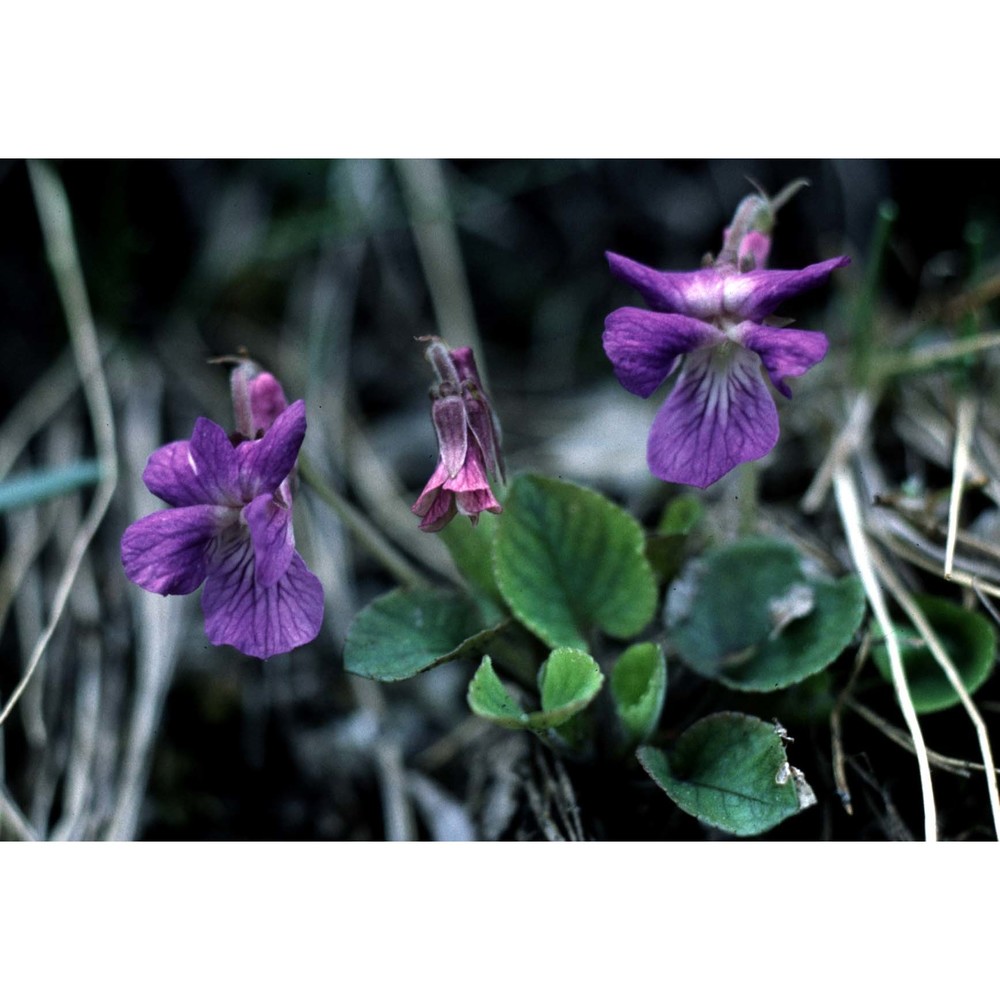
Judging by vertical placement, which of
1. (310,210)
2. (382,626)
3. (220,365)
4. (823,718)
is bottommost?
(823,718)

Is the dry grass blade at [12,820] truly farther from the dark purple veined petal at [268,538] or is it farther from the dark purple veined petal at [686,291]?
the dark purple veined petal at [686,291]

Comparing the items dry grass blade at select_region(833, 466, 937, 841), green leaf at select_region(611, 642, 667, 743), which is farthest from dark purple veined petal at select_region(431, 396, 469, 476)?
dry grass blade at select_region(833, 466, 937, 841)

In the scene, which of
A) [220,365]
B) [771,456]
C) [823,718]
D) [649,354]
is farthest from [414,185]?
[823,718]

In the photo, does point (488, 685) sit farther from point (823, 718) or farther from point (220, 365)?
point (220, 365)

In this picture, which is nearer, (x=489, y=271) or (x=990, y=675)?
(x=990, y=675)

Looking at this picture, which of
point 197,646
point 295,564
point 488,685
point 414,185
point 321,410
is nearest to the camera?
point 488,685

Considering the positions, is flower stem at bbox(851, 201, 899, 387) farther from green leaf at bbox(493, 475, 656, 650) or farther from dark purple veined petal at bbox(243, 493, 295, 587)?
dark purple veined petal at bbox(243, 493, 295, 587)

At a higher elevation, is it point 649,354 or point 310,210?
point 310,210
